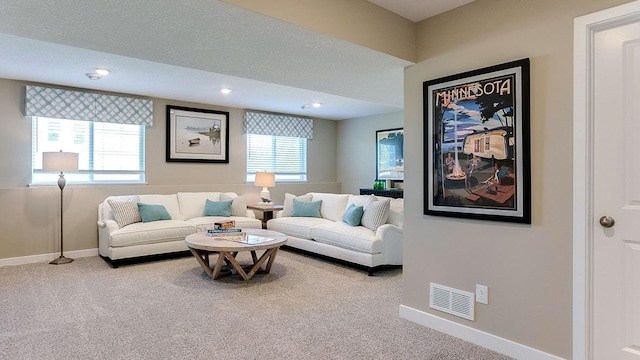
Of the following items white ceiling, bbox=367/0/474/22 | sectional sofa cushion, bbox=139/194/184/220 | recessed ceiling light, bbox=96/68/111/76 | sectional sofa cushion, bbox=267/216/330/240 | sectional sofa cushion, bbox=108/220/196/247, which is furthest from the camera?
sectional sofa cushion, bbox=139/194/184/220

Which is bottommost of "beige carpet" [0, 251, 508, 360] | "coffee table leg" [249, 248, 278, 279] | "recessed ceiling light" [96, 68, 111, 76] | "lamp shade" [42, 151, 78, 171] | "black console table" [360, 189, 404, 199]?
"beige carpet" [0, 251, 508, 360]

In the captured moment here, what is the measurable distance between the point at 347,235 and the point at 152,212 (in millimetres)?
2673

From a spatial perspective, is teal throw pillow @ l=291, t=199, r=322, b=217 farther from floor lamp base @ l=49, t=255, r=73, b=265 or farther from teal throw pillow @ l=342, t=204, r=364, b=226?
floor lamp base @ l=49, t=255, r=73, b=265

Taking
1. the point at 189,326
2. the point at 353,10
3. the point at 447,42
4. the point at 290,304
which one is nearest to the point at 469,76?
the point at 447,42

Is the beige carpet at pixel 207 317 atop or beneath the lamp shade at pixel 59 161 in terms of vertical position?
beneath

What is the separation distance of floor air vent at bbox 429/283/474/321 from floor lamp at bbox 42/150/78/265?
4.51 m

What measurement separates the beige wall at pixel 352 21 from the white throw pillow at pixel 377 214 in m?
2.19

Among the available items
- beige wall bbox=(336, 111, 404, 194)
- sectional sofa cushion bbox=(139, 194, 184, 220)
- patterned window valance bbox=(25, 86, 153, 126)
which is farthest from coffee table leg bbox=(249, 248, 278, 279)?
beige wall bbox=(336, 111, 404, 194)

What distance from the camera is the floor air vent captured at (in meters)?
2.54

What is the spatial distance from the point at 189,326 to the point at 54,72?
3480mm

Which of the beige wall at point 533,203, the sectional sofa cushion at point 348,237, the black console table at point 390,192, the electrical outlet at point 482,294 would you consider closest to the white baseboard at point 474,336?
the beige wall at point 533,203

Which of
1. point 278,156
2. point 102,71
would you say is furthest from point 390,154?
point 102,71
